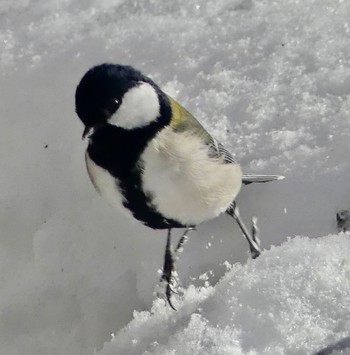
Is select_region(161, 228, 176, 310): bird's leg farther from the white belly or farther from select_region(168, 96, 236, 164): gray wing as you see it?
select_region(168, 96, 236, 164): gray wing

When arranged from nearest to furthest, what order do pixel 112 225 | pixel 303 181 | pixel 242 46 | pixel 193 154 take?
pixel 193 154
pixel 303 181
pixel 112 225
pixel 242 46

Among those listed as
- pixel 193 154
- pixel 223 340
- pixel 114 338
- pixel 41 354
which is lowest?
pixel 41 354

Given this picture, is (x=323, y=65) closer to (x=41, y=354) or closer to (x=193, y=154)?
(x=193, y=154)

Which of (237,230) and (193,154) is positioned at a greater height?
(193,154)

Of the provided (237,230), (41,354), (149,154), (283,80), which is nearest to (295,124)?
(283,80)

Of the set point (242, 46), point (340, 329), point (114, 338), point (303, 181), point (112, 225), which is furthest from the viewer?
point (242, 46)

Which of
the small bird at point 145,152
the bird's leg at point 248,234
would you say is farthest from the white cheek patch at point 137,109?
the bird's leg at point 248,234

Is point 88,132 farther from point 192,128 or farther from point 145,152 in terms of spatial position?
point 192,128
